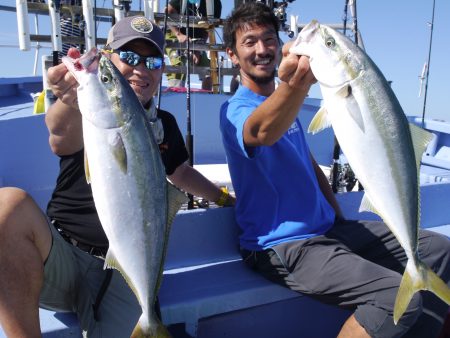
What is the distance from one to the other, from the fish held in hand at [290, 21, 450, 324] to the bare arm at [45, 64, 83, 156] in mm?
890

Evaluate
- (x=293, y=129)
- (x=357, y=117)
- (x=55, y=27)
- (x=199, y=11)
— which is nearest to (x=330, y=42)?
(x=357, y=117)

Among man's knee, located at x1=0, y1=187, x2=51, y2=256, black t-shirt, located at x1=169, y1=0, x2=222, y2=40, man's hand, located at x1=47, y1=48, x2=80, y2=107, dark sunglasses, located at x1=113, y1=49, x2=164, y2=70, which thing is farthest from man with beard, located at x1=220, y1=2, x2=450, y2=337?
black t-shirt, located at x1=169, y1=0, x2=222, y2=40

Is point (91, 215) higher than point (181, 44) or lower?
lower

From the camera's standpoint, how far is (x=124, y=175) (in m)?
1.67

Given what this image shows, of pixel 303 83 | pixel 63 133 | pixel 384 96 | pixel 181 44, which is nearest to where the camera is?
pixel 384 96

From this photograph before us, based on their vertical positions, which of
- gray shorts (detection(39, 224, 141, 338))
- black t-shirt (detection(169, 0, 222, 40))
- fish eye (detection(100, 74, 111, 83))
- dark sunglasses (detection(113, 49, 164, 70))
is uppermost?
black t-shirt (detection(169, 0, 222, 40))

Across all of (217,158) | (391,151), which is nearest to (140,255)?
(391,151)

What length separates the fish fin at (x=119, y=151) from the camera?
1.65 meters

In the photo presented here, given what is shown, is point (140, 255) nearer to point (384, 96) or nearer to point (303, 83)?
point (303, 83)

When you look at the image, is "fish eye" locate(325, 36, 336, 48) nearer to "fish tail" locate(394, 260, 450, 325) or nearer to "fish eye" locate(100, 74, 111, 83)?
"fish eye" locate(100, 74, 111, 83)

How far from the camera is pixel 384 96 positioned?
5.71 feet

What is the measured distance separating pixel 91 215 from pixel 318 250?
1.16 metres

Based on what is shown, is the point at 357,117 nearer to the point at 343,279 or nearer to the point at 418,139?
the point at 418,139

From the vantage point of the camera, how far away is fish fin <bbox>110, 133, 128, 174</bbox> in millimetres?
1646
